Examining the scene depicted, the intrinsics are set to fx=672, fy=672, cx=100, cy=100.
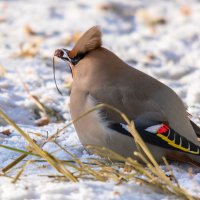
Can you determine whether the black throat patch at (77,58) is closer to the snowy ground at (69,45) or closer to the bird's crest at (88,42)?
the bird's crest at (88,42)

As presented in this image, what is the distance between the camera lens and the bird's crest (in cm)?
300

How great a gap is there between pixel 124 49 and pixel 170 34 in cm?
61

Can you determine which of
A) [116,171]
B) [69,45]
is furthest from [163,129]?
[69,45]

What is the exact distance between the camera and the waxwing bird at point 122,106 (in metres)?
2.82

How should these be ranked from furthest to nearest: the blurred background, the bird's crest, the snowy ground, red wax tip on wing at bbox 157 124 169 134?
1. the blurred background
2. the bird's crest
3. red wax tip on wing at bbox 157 124 169 134
4. the snowy ground

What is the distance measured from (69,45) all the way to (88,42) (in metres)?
2.36

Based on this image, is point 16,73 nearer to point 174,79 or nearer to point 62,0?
point 174,79

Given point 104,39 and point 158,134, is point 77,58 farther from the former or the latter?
point 104,39

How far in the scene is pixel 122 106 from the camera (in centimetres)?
283

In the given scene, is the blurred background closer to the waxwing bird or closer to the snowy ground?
the snowy ground

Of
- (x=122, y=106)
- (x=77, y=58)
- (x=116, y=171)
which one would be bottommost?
(x=116, y=171)

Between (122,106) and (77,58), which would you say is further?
(77,58)

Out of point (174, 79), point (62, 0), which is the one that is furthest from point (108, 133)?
point (62, 0)

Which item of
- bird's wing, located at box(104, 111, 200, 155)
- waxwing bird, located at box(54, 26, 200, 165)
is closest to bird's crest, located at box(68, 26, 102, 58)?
waxwing bird, located at box(54, 26, 200, 165)
